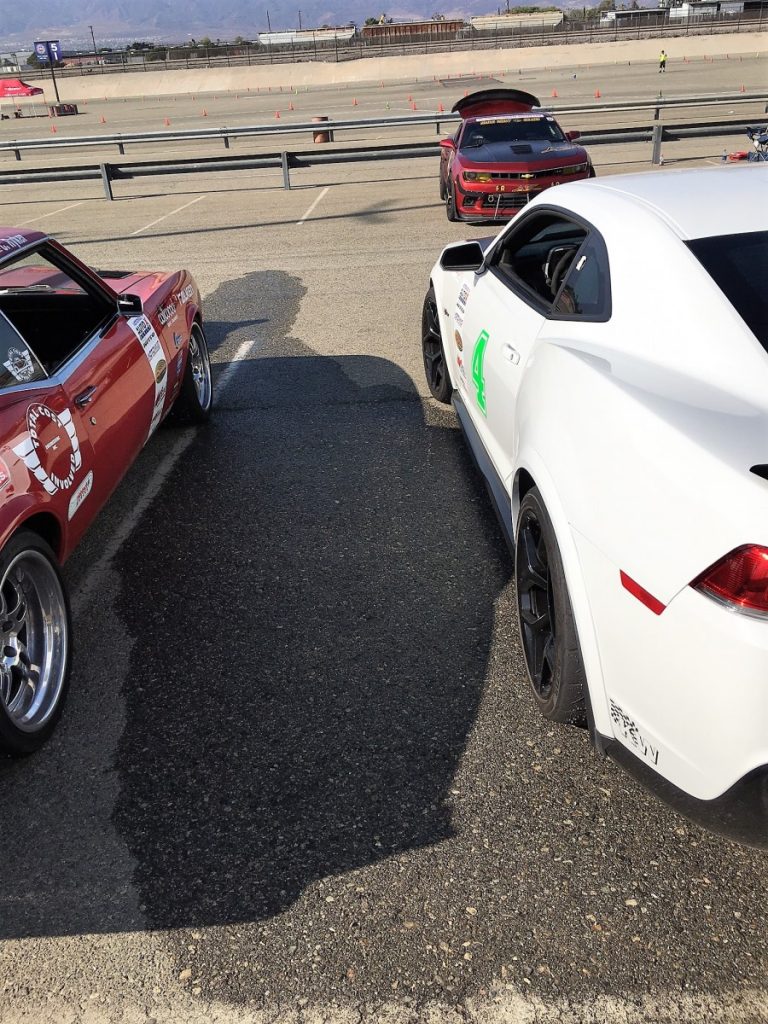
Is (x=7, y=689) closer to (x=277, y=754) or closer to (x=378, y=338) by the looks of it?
(x=277, y=754)

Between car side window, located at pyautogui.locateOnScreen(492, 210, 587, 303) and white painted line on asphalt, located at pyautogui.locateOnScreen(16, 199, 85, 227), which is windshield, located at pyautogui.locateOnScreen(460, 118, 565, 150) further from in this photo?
car side window, located at pyautogui.locateOnScreen(492, 210, 587, 303)

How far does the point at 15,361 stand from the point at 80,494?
54cm

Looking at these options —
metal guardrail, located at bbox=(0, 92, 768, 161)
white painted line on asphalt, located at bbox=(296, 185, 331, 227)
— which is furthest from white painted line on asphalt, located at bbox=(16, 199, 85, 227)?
white painted line on asphalt, located at bbox=(296, 185, 331, 227)

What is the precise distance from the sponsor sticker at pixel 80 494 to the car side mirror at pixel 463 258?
205 centimetres

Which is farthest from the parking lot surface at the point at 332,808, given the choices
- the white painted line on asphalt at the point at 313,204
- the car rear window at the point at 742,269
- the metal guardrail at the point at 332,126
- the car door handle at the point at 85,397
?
the metal guardrail at the point at 332,126

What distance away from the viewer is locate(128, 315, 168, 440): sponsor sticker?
4.55 m

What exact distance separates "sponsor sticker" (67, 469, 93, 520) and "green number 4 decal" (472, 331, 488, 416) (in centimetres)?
169

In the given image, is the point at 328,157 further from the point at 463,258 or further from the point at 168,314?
the point at 463,258

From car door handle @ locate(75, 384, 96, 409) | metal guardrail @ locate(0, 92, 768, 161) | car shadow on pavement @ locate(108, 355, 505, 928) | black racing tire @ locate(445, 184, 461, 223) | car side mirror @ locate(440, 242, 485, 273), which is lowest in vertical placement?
black racing tire @ locate(445, 184, 461, 223)

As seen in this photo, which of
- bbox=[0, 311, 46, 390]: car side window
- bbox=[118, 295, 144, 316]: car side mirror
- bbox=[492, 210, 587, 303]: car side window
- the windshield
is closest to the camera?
bbox=[0, 311, 46, 390]: car side window

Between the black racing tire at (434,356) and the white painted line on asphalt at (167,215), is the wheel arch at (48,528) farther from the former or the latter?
the white painted line on asphalt at (167,215)

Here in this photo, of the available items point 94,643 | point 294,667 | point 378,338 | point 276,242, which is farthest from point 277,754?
point 276,242

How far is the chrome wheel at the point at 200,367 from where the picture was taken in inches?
222

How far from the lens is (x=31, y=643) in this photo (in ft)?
10.00
